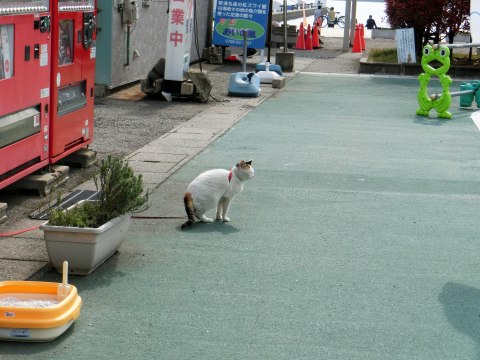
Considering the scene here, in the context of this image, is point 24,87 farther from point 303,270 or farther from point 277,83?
point 277,83

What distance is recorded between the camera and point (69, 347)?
4980 millimetres

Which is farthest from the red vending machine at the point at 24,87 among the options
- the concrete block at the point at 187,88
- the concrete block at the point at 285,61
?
the concrete block at the point at 285,61

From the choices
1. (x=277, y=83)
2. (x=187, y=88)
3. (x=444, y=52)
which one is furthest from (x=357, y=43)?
(x=187, y=88)

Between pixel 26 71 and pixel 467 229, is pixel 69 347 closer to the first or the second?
pixel 26 71

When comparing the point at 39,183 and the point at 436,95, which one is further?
A: the point at 436,95

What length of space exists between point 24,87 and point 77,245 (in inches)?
92.0

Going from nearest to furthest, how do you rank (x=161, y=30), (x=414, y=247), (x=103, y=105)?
(x=414, y=247) < (x=103, y=105) < (x=161, y=30)

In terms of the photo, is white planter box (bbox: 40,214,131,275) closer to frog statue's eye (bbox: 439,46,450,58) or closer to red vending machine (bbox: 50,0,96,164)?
red vending machine (bbox: 50,0,96,164)

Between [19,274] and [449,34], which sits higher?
[449,34]

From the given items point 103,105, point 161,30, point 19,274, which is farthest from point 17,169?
point 161,30

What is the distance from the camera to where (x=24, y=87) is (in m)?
7.78

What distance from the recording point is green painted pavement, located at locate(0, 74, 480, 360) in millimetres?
5176

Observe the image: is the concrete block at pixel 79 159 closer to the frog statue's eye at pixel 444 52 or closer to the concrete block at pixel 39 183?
the concrete block at pixel 39 183

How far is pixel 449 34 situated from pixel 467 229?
15.5 metres
